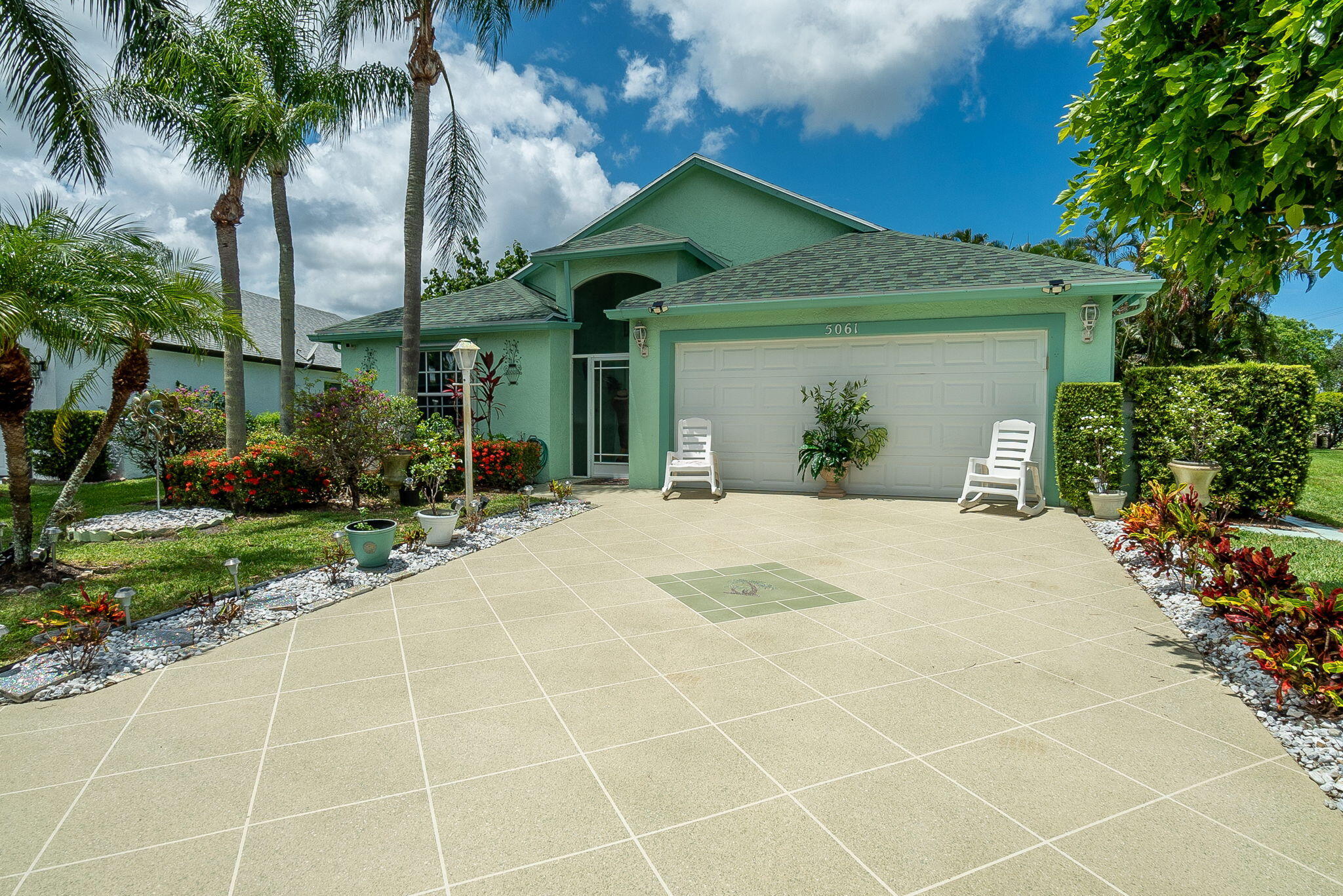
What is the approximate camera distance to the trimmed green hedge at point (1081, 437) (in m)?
7.64

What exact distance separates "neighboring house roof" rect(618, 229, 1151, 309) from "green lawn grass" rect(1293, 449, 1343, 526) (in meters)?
3.70

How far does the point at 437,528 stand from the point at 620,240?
23.8ft

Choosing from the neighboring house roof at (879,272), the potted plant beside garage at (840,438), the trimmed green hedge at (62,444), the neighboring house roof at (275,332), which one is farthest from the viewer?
the neighboring house roof at (275,332)

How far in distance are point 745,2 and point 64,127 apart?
30.9 feet

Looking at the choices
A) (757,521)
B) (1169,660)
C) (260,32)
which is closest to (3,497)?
(260,32)

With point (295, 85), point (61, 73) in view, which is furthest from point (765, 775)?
point (295, 85)

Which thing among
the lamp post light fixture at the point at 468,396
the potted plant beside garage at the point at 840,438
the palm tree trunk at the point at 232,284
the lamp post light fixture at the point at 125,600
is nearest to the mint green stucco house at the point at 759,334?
the potted plant beside garage at the point at 840,438

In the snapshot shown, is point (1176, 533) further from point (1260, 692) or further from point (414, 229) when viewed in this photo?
point (414, 229)

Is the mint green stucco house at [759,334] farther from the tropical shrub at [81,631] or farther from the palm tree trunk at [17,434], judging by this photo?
the tropical shrub at [81,631]

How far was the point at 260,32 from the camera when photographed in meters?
10.8

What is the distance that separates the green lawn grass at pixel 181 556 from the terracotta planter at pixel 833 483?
4535 millimetres

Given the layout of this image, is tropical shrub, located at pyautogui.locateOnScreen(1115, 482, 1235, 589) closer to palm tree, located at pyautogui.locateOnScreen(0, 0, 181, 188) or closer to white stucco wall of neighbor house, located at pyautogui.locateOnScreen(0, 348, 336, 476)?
white stucco wall of neighbor house, located at pyautogui.locateOnScreen(0, 348, 336, 476)

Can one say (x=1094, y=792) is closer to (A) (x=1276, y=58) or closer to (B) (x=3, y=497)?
(A) (x=1276, y=58)

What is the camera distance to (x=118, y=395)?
513 cm
